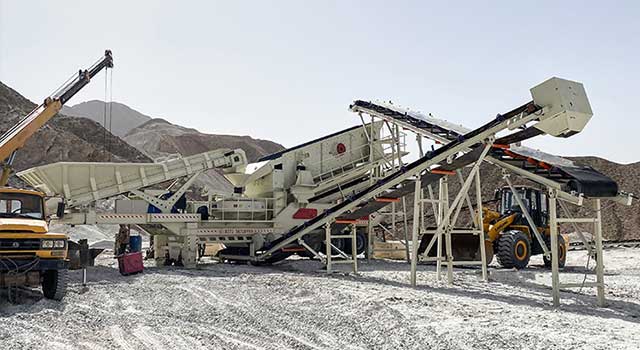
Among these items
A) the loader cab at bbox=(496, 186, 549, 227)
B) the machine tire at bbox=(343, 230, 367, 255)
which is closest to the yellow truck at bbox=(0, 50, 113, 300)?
the machine tire at bbox=(343, 230, 367, 255)

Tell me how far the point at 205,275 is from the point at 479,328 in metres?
7.51

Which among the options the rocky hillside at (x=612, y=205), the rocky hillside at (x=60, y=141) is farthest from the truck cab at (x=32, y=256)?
the rocky hillside at (x=60, y=141)

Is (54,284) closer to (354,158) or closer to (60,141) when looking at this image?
(354,158)

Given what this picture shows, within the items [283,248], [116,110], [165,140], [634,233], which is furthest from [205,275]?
[116,110]

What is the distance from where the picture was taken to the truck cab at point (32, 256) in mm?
8180

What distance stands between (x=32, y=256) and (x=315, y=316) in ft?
14.2

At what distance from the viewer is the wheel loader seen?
569 inches

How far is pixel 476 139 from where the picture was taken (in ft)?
34.1

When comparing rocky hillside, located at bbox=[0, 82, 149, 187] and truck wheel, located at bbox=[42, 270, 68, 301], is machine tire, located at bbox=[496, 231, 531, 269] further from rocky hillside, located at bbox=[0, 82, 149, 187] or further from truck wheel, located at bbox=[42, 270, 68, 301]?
rocky hillside, located at bbox=[0, 82, 149, 187]

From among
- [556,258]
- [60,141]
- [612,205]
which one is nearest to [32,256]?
[556,258]

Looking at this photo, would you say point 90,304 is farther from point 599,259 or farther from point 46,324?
point 599,259

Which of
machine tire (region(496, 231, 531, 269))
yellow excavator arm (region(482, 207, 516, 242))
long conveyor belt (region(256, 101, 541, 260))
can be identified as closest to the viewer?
long conveyor belt (region(256, 101, 541, 260))

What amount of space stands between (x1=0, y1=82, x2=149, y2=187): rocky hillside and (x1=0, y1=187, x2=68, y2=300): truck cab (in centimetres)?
2510

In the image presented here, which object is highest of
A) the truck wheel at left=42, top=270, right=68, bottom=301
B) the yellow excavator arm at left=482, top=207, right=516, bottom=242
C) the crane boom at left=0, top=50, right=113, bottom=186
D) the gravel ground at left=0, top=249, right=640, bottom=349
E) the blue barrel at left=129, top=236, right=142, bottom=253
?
the crane boom at left=0, top=50, right=113, bottom=186
